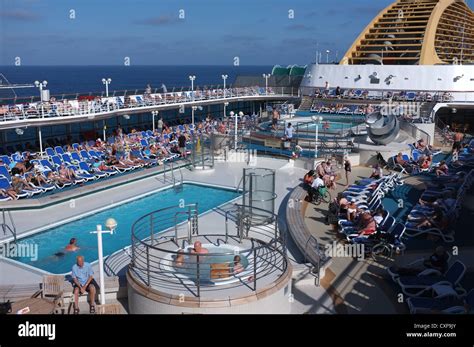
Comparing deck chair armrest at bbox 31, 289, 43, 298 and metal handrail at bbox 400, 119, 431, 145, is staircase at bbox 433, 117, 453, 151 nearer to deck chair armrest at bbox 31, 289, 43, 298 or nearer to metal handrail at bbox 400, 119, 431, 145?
metal handrail at bbox 400, 119, 431, 145

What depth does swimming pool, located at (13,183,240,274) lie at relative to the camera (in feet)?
23.1

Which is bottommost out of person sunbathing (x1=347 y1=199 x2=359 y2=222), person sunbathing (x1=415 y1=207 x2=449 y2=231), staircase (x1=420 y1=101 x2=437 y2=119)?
person sunbathing (x1=415 y1=207 x2=449 y2=231)

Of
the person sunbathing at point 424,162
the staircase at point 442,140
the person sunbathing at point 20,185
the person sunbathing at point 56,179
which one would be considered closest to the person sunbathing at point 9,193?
the person sunbathing at point 20,185

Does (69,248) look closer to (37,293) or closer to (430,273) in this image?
(37,293)

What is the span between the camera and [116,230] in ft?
27.0

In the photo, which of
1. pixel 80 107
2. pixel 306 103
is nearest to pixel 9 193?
pixel 80 107

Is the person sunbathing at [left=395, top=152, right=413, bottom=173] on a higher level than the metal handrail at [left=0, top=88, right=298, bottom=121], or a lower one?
lower

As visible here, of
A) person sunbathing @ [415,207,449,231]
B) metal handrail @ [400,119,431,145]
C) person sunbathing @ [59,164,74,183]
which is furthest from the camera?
metal handrail @ [400,119,431,145]

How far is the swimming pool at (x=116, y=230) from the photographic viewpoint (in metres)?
7.03

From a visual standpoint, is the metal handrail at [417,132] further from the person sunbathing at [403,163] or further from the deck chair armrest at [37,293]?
the deck chair armrest at [37,293]

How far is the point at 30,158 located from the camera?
1290cm

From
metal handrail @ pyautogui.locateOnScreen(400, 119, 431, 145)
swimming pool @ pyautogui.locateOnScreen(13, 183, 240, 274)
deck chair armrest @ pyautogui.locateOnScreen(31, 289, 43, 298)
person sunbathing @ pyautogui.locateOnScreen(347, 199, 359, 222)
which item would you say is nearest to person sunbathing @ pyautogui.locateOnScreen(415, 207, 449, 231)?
person sunbathing @ pyautogui.locateOnScreen(347, 199, 359, 222)
